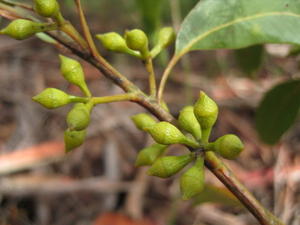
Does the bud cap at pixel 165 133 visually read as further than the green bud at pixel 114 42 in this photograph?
No

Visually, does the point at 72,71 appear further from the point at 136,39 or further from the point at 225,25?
the point at 225,25

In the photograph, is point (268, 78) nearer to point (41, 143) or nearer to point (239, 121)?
point (239, 121)

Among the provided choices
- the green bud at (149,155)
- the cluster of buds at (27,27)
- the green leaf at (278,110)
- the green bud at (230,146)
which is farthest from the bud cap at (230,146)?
the green leaf at (278,110)

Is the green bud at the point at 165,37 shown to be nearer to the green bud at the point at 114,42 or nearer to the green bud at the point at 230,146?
the green bud at the point at 114,42

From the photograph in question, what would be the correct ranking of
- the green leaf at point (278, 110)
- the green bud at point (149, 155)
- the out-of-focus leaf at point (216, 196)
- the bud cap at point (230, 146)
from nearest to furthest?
the bud cap at point (230, 146), the green bud at point (149, 155), the out-of-focus leaf at point (216, 196), the green leaf at point (278, 110)

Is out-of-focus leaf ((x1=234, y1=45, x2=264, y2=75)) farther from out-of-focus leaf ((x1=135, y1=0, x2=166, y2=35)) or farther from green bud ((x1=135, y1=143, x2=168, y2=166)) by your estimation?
green bud ((x1=135, y1=143, x2=168, y2=166))

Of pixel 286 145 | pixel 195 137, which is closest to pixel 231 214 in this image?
pixel 286 145

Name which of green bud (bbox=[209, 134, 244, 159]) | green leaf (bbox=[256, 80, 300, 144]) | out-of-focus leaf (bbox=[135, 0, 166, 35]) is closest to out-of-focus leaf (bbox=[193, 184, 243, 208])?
green leaf (bbox=[256, 80, 300, 144])

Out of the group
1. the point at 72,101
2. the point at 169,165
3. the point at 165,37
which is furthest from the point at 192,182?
the point at 165,37
